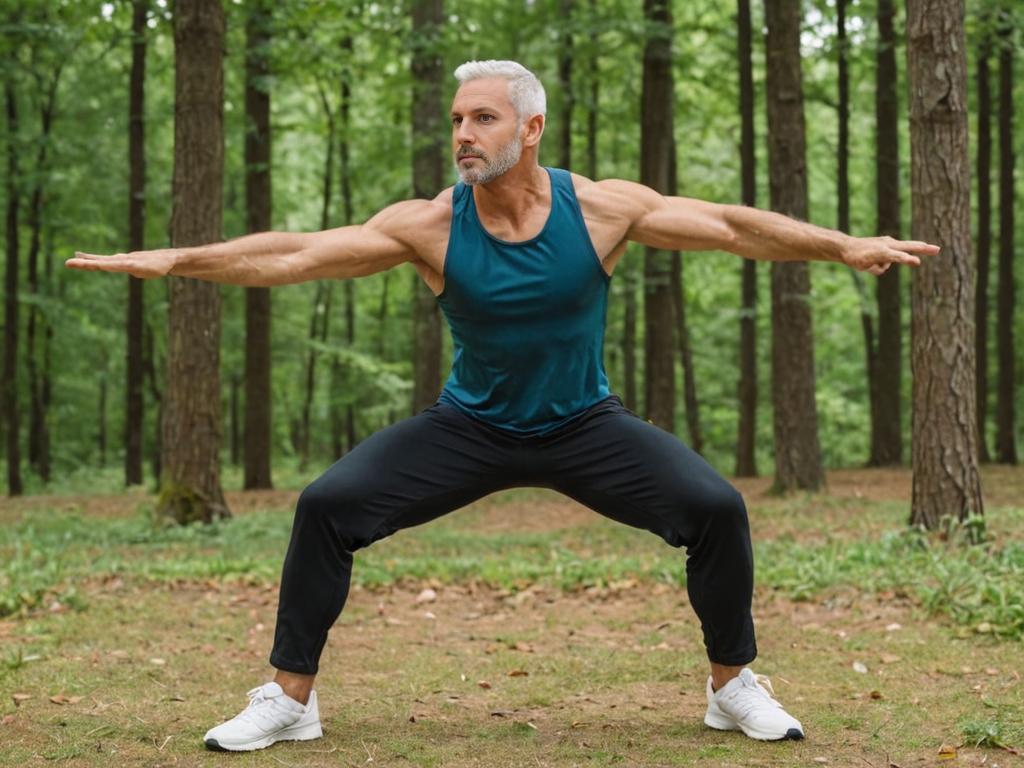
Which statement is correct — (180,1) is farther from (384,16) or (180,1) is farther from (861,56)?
(861,56)

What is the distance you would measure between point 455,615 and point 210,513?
191 inches

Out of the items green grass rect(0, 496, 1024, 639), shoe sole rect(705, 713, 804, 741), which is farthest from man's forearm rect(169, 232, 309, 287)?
green grass rect(0, 496, 1024, 639)

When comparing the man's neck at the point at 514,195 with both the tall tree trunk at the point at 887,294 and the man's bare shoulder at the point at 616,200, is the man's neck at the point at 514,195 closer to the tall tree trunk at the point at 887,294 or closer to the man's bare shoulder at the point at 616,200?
the man's bare shoulder at the point at 616,200

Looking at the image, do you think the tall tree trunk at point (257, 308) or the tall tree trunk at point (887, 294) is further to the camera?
the tall tree trunk at point (887, 294)

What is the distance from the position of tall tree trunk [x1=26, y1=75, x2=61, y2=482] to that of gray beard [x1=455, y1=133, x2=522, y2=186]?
1663 cm

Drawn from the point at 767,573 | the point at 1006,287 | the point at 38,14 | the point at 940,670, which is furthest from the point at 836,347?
the point at 940,670

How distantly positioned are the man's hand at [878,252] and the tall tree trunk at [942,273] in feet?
15.5

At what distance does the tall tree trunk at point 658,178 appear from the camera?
17.4m

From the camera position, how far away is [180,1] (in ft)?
38.4

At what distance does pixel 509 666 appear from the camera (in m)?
6.45

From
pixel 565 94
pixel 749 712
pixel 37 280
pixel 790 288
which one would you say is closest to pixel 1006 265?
pixel 565 94

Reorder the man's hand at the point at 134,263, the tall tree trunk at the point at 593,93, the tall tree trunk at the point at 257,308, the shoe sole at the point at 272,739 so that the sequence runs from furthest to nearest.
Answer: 1. the tall tree trunk at the point at 593,93
2. the tall tree trunk at the point at 257,308
3. the shoe sole at the point at 272,739
4. the man's hand at the point at 134,263

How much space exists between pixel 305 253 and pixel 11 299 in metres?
17.7

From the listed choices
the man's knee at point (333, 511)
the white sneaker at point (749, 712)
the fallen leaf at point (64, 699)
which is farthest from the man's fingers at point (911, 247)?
the fallen leaf at point (64, 699)
